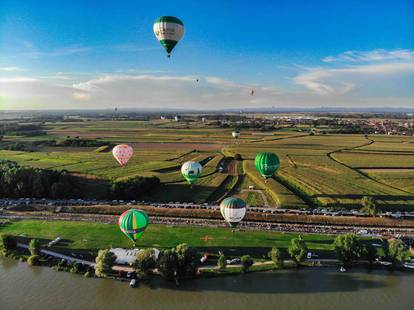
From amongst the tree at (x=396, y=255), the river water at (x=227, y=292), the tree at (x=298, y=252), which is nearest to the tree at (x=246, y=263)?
the river water at (x=227, y=292)

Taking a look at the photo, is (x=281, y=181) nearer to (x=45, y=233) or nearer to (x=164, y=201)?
(x=164, y=201)

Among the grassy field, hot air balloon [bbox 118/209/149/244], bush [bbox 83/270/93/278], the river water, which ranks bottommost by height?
the river water

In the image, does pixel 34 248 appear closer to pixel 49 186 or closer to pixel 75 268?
pixel 75 268

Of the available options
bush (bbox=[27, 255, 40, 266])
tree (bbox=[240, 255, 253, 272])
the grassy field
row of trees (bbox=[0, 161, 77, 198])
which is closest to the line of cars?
row of trees (bbox=[0, 161, 77, 198])

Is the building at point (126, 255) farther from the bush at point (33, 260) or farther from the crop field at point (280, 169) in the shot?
the crop field at point (280, 169)

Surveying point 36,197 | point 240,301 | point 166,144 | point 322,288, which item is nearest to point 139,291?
point 240,301

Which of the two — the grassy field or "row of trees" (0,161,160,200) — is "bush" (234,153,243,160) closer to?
"row of trees" (0,161,160,200)
